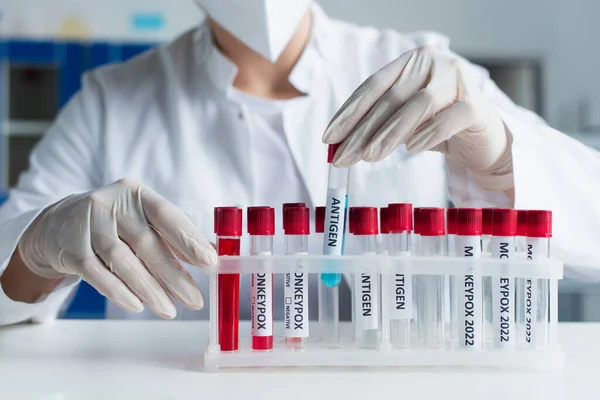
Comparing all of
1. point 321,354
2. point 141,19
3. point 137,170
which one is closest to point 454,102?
point 321,354

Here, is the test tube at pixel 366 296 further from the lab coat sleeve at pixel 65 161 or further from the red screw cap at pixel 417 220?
the lab coat sleeve at pixel 65 161

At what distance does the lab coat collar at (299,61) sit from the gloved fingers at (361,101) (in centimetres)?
42

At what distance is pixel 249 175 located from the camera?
4.47 feet

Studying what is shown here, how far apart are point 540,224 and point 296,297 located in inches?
12.5

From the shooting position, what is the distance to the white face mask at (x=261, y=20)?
1.28m

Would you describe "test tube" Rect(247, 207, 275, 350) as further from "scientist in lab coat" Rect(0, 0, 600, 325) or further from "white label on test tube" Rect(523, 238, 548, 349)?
"white label on test tube" Rect(523, 238, 548, 349)

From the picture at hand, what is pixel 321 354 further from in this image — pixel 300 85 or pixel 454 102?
pixel 300 85

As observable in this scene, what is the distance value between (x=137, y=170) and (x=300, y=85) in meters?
0.38

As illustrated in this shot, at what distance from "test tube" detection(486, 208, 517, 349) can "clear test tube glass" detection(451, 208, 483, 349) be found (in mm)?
20

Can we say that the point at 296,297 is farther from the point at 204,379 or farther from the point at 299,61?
the point at 299,61

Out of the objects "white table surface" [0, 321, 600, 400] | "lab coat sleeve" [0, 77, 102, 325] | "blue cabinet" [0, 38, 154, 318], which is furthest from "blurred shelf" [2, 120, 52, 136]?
"white table surface" [0, 321, 600, 400]

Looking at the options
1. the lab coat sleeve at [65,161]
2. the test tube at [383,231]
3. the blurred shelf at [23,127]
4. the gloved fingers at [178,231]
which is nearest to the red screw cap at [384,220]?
the test tube at [383,231]

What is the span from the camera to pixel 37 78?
10.5 ft

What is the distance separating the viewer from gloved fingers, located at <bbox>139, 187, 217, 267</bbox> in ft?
2.74
